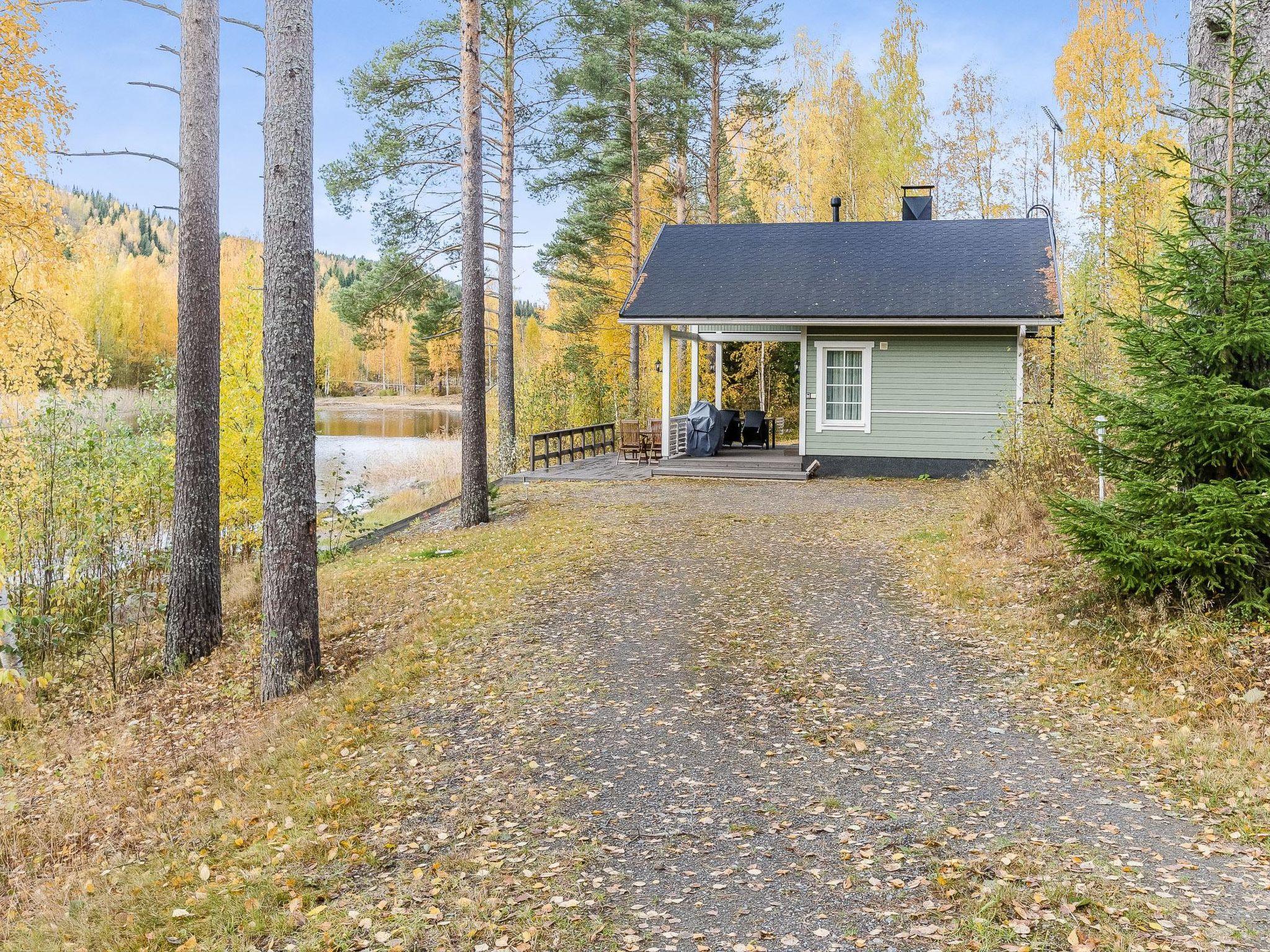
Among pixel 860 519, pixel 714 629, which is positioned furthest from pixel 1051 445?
pixel 714 629

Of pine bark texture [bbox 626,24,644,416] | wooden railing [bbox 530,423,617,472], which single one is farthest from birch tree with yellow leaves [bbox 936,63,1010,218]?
wooden railing [bbox 530,423,617,472]

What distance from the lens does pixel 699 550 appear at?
32.1 ft

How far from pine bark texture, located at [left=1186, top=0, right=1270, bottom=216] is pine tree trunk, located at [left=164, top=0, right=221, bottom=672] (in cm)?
771

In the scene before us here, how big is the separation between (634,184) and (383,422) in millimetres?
27604

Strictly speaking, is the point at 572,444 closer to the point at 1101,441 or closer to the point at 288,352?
the point at 288,352

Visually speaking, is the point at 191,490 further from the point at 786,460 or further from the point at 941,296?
the point at 941,296

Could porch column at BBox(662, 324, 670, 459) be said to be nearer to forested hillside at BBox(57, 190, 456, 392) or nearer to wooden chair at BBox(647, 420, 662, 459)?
wooden chair at BBox(647, 420, 662, 459)

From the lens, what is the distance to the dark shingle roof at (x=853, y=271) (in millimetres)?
15758

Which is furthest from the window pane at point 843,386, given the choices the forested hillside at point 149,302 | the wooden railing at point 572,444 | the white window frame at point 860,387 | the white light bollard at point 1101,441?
the forested hillside at point 149,302

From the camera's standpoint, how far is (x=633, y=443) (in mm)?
18047

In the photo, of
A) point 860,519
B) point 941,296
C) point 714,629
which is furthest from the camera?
point 941,296

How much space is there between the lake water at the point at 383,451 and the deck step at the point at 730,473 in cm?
532

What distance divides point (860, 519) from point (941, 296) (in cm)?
637

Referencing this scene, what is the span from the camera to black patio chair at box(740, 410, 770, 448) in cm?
1839
